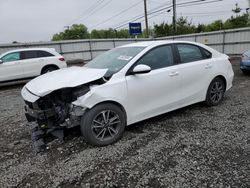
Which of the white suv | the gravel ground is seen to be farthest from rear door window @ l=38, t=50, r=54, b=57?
the gravel ground

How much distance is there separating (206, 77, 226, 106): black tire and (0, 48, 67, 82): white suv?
7.55m

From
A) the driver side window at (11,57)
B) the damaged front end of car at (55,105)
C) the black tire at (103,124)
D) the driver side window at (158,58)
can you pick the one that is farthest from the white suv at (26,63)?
the black tire at (103,124)

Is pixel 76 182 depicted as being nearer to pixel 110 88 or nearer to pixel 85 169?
pixel 85 169

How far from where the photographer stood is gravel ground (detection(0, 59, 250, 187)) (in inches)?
93.5

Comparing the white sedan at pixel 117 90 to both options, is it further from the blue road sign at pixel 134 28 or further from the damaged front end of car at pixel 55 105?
the blue road sign at pixel 134 28

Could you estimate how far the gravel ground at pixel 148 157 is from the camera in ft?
7.79

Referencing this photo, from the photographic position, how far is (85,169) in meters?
2.62

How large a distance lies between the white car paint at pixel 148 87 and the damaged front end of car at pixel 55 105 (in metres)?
0.03

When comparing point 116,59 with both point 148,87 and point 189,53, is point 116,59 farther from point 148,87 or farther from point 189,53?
point 189,53

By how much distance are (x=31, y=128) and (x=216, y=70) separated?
4055mm

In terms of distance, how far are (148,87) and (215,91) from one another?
1.98 metres

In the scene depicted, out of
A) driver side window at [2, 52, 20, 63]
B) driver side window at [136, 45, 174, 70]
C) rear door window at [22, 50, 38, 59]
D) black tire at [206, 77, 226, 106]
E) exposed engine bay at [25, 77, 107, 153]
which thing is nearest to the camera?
exposed engine bay at [25, 77, 107, 153]

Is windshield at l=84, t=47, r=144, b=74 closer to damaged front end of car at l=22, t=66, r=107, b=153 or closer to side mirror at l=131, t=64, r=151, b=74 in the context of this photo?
side mirror at l=131, t=64, r=151, b=74

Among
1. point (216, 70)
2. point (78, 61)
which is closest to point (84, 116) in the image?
point (216, 70)
